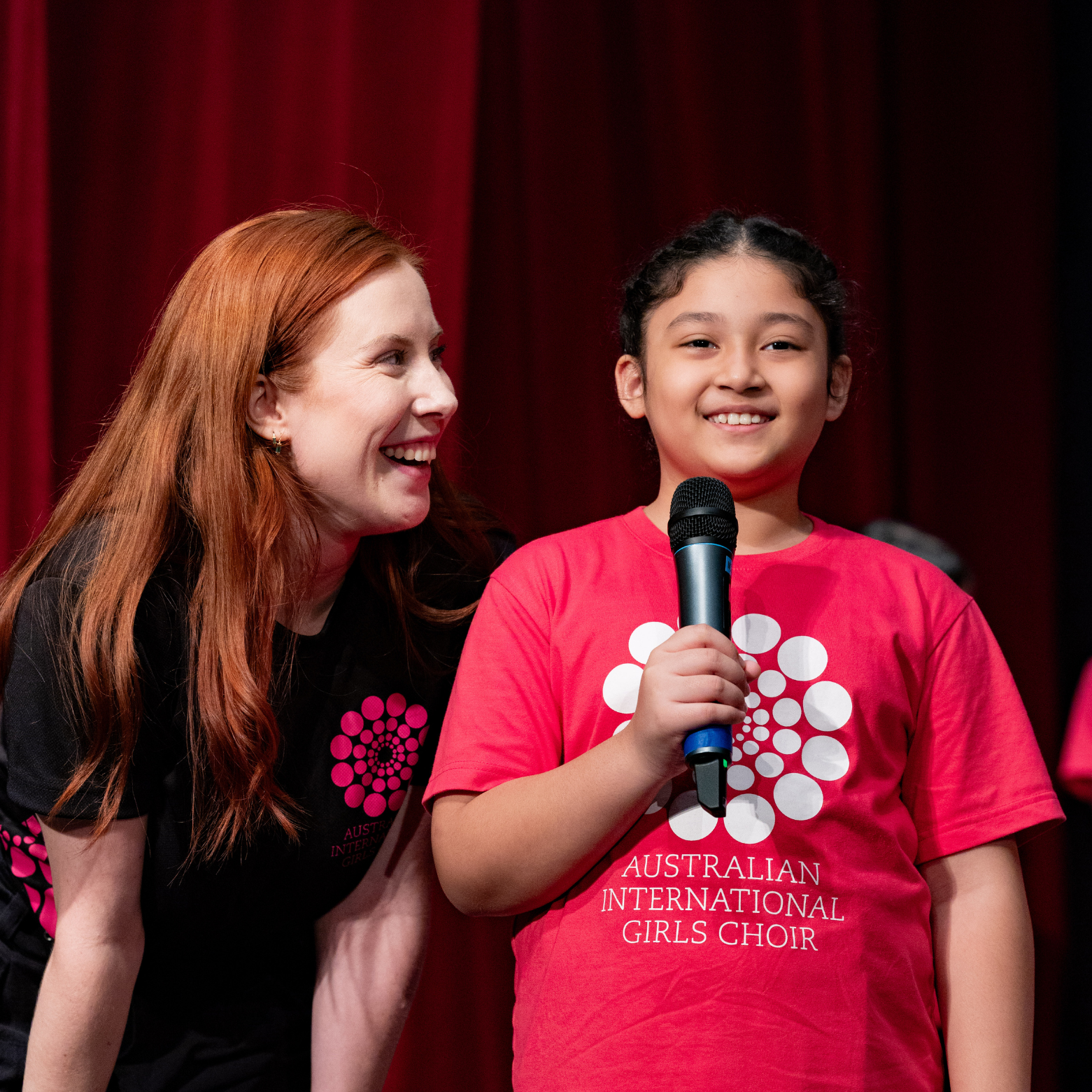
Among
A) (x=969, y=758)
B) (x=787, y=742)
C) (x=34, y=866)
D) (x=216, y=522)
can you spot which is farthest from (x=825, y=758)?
(x=34, y=866)

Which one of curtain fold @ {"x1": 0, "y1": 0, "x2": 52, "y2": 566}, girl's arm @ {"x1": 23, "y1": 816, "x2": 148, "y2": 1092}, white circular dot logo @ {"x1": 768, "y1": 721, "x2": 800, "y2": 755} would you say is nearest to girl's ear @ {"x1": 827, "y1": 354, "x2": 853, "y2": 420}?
white circular dot logo @ {"x1": 768, "y1": 721, "x2": 800, "y2": 755}

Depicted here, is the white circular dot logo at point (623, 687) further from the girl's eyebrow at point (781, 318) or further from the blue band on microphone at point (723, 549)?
the girl's eyebrow at point (781, 318)

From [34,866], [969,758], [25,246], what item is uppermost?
[25,246]

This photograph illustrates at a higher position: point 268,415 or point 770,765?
point 268,415

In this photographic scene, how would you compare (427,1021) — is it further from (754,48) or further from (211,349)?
(754,48)

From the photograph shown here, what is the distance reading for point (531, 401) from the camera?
1.91 m

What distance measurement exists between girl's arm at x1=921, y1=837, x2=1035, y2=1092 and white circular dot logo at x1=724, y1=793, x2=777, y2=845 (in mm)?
194

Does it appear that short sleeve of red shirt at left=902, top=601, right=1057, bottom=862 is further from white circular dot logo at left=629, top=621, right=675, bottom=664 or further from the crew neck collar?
white circular dot logo at left=629, top=621, right=675, bottom=664

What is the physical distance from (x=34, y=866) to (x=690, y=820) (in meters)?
0.75

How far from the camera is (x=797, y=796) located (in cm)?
101

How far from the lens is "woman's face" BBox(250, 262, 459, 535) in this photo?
4.05 ft

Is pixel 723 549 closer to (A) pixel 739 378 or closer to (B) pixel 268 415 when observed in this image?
(A) pixel 739 378

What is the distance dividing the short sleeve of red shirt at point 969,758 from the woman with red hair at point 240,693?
55 cm

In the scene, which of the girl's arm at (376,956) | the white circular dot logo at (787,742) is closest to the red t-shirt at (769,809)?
the white circular dot logo at (787,742)
